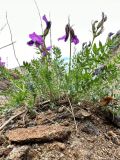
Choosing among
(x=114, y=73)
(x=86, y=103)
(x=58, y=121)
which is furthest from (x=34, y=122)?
(x=114, y=73)

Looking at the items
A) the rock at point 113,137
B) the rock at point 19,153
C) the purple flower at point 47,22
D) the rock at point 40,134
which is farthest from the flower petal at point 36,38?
the rock at point 19,153

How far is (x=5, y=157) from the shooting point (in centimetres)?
239

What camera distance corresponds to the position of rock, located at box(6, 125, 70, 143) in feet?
8.07

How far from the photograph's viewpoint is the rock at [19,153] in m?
2.30

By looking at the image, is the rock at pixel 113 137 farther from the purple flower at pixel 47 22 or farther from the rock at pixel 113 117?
the purple flower at pixel 47 22

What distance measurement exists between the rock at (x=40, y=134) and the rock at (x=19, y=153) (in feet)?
0.24

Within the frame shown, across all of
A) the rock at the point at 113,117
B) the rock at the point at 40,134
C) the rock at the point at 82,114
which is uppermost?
the rock at the point at 82,114

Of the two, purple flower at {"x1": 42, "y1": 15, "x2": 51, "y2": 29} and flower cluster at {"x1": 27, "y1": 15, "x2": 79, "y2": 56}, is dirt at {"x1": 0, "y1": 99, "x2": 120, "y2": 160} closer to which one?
flower cluster at {"x1": 27, "y1": 15, "x2": 79, "y2": 56}

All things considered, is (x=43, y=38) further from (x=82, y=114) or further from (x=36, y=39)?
(x=82, y=114)

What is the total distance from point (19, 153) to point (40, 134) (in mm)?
200

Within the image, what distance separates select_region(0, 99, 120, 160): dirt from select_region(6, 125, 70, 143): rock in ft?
0.08

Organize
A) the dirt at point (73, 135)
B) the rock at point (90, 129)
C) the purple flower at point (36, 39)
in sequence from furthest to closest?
the purple flower at point (36, 39), the rock at point (90, 129), the dirt at point (73, 135)

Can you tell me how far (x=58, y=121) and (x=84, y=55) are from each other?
1.53 feet

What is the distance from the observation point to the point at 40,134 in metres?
2.49
